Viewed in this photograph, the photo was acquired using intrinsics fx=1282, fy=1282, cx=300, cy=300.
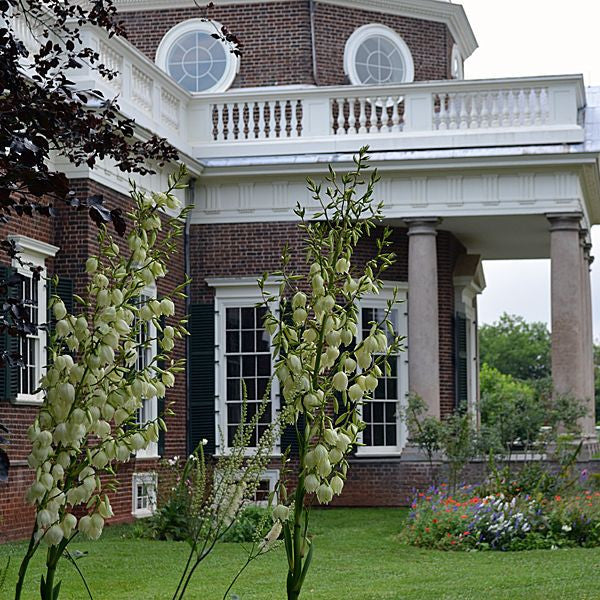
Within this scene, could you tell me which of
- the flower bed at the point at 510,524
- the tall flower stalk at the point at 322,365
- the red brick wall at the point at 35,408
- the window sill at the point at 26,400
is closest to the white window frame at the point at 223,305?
the red brick wall at the point at 35,408

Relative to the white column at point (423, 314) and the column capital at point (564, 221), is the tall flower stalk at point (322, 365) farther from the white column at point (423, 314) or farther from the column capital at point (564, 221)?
the column capital at point (564, 221)

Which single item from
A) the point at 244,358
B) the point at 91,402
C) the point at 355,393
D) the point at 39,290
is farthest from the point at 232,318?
the point at 91,402

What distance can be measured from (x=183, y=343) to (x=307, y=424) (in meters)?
16.4

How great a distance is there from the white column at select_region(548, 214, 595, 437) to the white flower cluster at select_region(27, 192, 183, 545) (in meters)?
16.5

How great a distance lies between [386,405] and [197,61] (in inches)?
305

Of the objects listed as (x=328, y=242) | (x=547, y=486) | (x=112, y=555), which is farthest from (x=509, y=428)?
(x=328, y=242)

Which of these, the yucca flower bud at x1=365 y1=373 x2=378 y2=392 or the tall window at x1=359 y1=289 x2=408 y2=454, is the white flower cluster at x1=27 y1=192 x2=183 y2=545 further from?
the tall window at x1=359 y1=289 x2=408 y2=454

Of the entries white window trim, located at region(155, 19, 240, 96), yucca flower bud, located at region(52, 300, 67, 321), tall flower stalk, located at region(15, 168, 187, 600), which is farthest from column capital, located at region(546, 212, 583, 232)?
yucca flower bud, located at region(52, 300, 67, 321)

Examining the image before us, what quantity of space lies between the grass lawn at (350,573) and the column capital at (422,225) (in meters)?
6.79

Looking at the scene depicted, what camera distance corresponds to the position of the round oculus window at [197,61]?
24.8 m

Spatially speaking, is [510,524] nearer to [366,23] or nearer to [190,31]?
[366,23]

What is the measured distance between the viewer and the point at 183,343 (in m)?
21.5

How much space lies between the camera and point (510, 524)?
14.7 m

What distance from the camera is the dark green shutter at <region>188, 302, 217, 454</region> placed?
71.1ft
